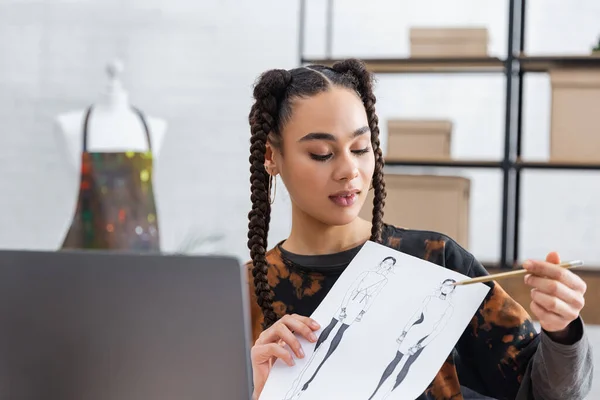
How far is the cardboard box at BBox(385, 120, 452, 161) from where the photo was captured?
3.16m

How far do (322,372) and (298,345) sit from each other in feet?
0.14

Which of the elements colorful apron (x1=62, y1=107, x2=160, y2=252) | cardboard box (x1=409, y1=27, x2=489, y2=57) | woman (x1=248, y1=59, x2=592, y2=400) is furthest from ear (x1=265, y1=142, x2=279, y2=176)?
cardboard box (x1=409, y1=27, x2=489, y2=57)

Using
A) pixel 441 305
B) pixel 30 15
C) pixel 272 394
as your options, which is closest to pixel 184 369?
pixel 272 394

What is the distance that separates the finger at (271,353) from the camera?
0.97m

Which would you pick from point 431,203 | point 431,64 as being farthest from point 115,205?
point 431,64

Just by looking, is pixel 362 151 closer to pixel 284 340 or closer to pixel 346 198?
pixel 346 198

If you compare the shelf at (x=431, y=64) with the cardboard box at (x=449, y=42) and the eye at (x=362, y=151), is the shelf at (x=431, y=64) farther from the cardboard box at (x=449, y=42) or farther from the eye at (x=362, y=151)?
the eye at (x=362, y=151)

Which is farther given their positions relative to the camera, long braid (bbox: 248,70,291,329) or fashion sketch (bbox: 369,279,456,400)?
long braid (bbox: 248,70,291,329)

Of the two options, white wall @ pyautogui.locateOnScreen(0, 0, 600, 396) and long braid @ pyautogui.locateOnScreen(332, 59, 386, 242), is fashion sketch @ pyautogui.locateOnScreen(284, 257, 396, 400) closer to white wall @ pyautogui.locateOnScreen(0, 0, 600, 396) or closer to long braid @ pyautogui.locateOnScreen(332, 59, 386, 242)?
long braid @ pyautogui.locateOnScreen(332, 59, 386, 242)

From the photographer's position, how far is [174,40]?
400cm

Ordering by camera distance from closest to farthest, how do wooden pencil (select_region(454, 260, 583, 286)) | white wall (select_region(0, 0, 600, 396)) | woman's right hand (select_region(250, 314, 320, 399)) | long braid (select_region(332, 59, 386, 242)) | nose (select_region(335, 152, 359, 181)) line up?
wooden pencil (select_region(454, 260, 583, 286)), woman's right hand (select_region(250, 314, 320, 399)), nose (select_region(335, 152, 359, 181)), long braid (select_region(332, 59, 386, 242)), white wall (select_region(0, 0, 600, 396))

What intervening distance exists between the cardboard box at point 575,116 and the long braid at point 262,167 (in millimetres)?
1923

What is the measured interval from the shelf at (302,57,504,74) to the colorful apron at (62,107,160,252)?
0.82 metres

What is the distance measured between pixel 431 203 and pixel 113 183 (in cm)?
112
